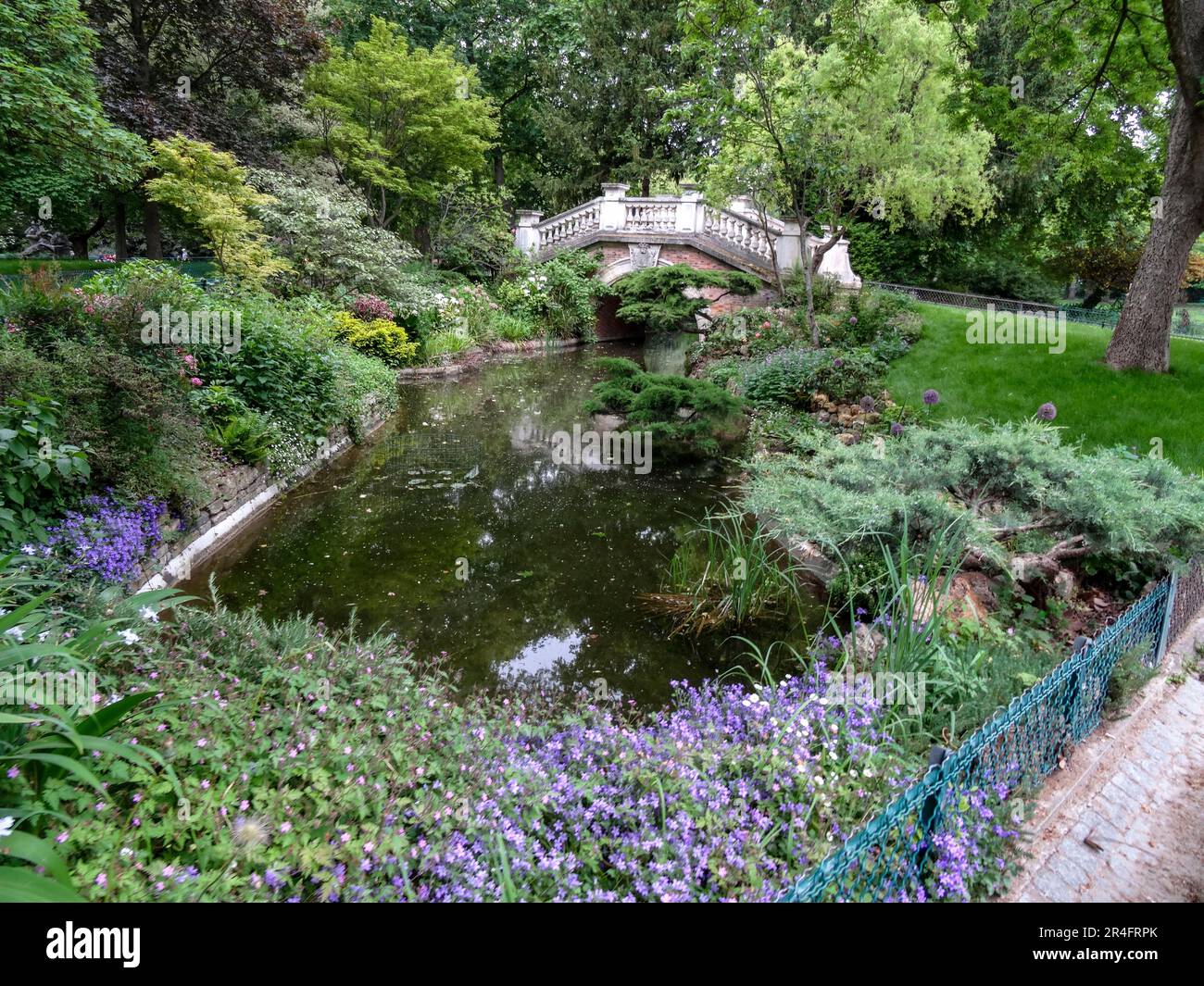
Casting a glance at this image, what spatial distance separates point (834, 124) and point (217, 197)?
388 inches

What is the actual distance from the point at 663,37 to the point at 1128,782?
76.5 ft

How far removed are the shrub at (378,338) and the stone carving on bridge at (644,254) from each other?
7.76m

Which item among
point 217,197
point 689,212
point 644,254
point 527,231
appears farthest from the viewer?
point 527,231

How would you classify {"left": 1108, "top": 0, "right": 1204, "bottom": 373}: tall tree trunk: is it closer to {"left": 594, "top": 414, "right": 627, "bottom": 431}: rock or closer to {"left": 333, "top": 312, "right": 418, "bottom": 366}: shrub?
{"left": 594, "top": 414, "right": 627, "bottom": 431}: rock

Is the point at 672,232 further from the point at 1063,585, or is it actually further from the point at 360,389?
the point at 1063,585

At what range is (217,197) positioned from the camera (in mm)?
9891

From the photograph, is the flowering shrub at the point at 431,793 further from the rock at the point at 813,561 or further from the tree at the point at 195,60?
the tree at the point at 195,60

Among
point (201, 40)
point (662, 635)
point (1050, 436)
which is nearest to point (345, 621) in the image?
point (662, 635)

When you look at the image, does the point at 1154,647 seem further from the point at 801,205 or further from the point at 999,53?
the point at 999,53

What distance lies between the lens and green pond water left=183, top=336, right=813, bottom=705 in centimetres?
441

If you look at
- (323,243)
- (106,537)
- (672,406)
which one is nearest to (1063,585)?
(672,406)

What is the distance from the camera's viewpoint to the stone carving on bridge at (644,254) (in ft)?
58.4

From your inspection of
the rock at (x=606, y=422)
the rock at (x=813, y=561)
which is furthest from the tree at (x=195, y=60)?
the rock at (x=813, y=561)

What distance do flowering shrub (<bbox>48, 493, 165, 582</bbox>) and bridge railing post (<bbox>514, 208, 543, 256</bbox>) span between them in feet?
53.3
